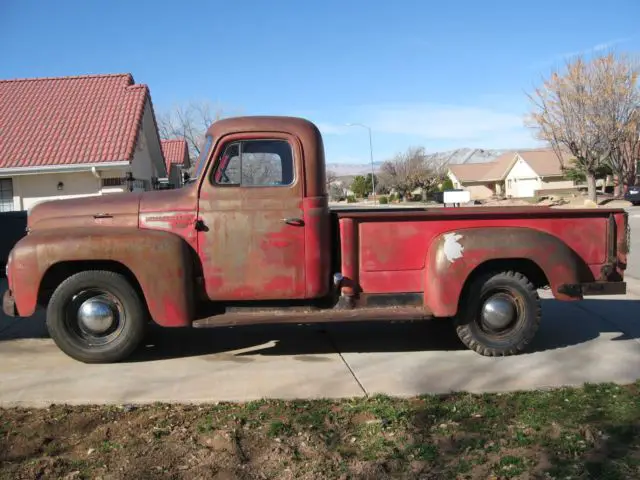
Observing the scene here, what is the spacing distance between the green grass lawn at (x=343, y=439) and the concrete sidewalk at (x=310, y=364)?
31 cm

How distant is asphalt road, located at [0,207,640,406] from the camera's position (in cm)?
481

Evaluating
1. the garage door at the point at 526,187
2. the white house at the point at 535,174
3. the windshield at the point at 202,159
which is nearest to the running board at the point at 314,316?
the windshield at the point at 202,159

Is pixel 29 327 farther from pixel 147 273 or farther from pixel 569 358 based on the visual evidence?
pixel 569 358

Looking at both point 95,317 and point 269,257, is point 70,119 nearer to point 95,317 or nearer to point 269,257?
point 95,317

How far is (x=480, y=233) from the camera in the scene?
5.45 meters

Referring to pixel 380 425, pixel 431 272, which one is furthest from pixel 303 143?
pixel 380 425

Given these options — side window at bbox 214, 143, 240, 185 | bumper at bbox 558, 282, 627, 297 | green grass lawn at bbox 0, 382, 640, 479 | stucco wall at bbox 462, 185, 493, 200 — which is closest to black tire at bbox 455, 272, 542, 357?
bumper at bbox 558, 282, 627, 297

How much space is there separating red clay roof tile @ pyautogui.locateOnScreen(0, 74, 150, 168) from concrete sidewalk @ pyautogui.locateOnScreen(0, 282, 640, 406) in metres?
10.3

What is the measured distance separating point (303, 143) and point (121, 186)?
41.2 ft

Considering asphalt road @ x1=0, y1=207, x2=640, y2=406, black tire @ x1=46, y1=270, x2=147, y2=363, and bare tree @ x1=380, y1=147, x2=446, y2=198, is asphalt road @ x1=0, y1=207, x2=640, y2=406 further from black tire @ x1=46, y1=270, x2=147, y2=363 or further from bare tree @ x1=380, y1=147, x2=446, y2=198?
bare tree @ x1=380, y1=147, x2=446, y2=198

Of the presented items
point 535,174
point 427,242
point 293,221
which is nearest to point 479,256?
point 427,242

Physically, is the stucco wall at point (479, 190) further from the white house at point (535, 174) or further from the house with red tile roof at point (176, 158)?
the house with red tile roof at point (176, 158)

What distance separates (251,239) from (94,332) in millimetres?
1638

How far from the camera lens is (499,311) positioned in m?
5.63
